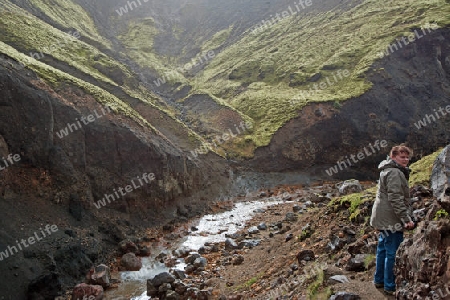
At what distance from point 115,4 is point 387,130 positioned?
328ft

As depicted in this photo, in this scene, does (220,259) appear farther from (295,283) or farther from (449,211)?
(449,211)

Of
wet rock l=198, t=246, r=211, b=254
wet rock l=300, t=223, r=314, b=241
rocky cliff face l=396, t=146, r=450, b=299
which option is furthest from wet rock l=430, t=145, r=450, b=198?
wet rock l=198, t=246, r=211, b=254

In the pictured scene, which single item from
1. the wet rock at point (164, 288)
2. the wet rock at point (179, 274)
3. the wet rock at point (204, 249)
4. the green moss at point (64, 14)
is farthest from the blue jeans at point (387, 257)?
the green moss at point (64, 14)

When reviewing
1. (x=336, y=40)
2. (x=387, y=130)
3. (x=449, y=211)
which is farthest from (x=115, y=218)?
(x=336, y=40)

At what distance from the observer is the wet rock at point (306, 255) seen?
11.8m

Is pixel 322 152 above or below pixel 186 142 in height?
below

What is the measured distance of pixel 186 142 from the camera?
3481 cm

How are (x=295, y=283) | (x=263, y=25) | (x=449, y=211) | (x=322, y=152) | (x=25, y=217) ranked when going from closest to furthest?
(x=449, y=211) < (x=295, y=283) < (x=25, y=217) < (x=322, y=152) < (x=263, y=25)

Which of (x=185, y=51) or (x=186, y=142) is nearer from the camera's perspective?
(x=186, y=142)

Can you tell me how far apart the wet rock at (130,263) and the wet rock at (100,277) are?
4.29ft

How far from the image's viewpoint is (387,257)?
7762 millimetres

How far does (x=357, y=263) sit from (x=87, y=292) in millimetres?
10252

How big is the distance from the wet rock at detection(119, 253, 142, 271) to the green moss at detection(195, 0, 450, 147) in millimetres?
25703

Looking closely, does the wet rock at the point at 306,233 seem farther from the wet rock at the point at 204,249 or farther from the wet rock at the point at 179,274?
the wet rock at the point at 204,249
